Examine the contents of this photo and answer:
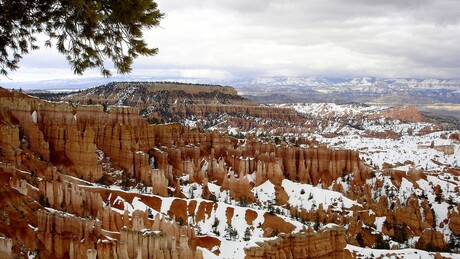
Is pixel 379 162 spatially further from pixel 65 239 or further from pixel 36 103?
pixel 65 239

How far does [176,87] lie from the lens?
179m

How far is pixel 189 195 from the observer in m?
64.4

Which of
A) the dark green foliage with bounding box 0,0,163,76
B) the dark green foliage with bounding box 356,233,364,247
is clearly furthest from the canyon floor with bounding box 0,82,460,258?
the dark green foliage with bounding box 0,0,163,76

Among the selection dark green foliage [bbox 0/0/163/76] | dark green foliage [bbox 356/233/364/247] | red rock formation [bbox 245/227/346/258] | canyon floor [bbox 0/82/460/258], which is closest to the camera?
dark green foliage [bbox 0/0/163/76]

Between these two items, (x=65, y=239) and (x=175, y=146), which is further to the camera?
(x=175, y=146)

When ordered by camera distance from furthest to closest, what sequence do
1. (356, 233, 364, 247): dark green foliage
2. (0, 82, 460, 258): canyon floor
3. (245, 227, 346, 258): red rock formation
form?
(356, 233, 364, 247): dark green foliage
(245, 227, 346, 258): red rock formation
(0, 82, 460, 258): canyon floor

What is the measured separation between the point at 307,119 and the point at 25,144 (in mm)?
147424

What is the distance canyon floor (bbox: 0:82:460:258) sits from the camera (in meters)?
35.2

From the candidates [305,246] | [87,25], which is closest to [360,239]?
[305,246]

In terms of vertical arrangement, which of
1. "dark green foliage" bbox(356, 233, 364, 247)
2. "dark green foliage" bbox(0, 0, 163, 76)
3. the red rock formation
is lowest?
"dark green foliage" bbox(356, 233, 364, 247)

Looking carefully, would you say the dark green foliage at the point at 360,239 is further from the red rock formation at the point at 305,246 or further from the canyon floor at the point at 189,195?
the red rock formation at the point at 305,246

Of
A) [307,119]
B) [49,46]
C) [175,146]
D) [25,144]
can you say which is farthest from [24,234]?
[307,119]

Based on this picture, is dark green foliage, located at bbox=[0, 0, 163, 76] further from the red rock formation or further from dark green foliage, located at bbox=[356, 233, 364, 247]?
dark green foliage, located at bbox=[356, 233, 364, 247]

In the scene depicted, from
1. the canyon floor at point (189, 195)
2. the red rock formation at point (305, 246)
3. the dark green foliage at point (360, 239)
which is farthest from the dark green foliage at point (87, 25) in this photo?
the dark green foliage at point (360, 239)
